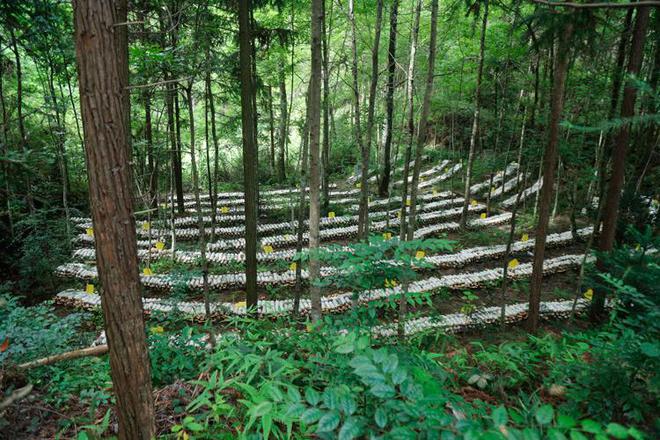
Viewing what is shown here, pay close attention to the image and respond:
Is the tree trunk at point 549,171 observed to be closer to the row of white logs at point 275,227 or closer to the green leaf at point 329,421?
the green leaf at point 329,421

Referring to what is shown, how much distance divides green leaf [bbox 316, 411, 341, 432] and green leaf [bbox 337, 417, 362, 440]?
0.03 metres

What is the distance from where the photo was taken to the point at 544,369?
314 centimetres

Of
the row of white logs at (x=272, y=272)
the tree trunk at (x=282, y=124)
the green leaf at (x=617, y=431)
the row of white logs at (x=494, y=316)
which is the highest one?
the tree trunk at (x=282, y=124)

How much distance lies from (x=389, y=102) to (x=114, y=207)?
10.8m

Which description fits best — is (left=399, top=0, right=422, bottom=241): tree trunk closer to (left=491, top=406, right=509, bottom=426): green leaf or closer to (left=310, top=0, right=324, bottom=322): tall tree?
(left=310, top=0, right=324, bottom=322): tall tree

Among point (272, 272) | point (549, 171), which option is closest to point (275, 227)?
point (272, 272)

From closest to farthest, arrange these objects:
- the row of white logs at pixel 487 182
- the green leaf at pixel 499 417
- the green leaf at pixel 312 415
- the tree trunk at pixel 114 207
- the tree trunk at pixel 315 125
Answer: the green leaf at pixel 499 417, the green leaf at pixel 312 415, the tree trunk at pixel 114 207, the tree trunk at pixel 315 125, the row of white logs at pixel 487 182

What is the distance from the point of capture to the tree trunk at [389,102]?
10.0 meters

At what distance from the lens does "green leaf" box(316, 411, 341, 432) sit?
A: 107 centimetres

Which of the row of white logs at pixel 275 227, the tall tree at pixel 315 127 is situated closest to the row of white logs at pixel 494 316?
the tall tree at pixel 315 127

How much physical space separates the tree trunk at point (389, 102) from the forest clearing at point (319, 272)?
0.27 meters

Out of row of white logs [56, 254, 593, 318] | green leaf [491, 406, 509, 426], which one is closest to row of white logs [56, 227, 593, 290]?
row of white logs [56, 254, 593, 318]

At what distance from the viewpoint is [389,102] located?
11539mm

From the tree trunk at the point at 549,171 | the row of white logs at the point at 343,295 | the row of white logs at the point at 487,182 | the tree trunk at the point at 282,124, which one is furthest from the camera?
the row of white logs at the point at 487,182
